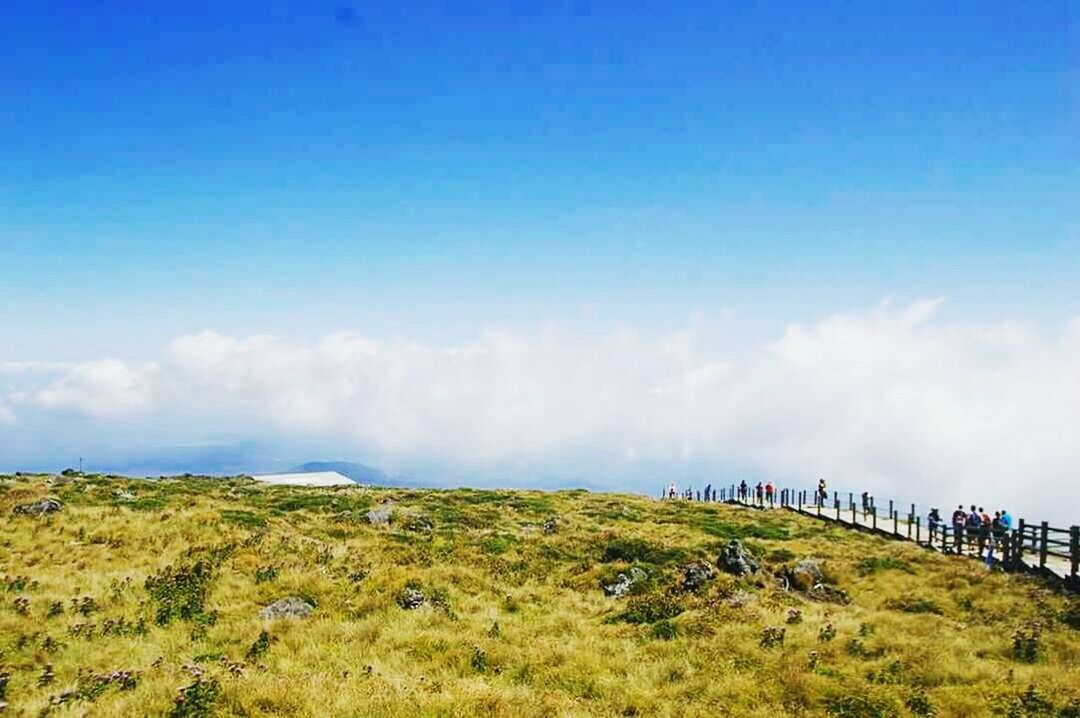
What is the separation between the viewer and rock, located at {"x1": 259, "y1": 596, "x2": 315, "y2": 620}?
61.0ft

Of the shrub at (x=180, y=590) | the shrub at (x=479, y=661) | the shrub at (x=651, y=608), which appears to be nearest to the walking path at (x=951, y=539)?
the shrub at (x=651, y=608)

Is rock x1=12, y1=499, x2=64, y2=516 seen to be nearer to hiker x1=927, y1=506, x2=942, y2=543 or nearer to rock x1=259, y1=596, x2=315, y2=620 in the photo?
rock x1=259, y1=596, x2=315, y2=620

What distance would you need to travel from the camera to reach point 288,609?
62.7 feet

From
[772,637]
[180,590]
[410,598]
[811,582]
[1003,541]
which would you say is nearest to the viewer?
[772,637]

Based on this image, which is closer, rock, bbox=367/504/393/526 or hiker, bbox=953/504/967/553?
hiker, bbox=953/504/967/553

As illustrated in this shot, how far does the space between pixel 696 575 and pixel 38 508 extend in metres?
27.6

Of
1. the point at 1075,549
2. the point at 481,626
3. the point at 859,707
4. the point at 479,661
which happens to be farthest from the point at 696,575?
the point at 1075,549

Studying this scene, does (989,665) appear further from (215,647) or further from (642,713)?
(215,647)

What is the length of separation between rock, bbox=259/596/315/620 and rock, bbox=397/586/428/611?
2.49m

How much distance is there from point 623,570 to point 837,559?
1023cm

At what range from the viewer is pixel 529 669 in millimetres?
15195

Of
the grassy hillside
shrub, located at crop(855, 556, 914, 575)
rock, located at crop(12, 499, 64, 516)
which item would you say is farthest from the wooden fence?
rock, located at crop(12, 499, 64, 516)

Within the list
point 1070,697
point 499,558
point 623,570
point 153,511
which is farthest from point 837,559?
point 153,511

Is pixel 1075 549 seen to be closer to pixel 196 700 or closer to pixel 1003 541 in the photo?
pixel 1003 541
